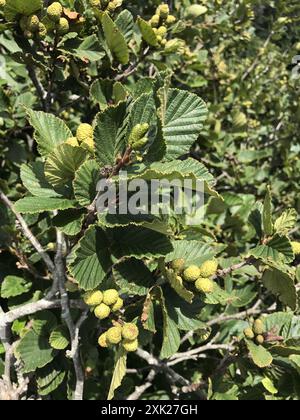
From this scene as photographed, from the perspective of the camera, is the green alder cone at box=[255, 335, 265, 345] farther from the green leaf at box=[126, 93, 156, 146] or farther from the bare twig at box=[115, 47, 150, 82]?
the bare twig at box=[115, 47, 150, 82]

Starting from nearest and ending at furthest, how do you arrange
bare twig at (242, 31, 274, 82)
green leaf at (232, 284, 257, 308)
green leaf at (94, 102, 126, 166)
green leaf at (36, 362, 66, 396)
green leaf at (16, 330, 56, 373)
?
1. green leaf at (94, 102, 126, 166)
2. green leaf at (16, 330, 56, 373)
3. green leaf at (36, 362, 66, 396)
4. green leaf at (232, 284, 257, 308)
5. bare twig at (242, 31, 274, 82)

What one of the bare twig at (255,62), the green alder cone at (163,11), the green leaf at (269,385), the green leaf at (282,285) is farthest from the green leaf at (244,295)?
the bare twig at (255,62)

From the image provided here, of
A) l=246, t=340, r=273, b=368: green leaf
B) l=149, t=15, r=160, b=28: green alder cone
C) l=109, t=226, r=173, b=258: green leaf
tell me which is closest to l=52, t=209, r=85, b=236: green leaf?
l=109, t=226, r=173, b=258: green leaf

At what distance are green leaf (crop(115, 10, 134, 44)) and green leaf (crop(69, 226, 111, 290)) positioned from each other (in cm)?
92

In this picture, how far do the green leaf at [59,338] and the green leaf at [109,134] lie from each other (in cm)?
79

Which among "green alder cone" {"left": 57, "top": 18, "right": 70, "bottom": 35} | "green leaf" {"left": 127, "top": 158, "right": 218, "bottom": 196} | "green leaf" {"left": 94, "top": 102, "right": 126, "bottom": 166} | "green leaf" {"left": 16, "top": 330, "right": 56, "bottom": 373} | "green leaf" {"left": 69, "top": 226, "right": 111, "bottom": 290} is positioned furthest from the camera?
"green leaf" {"left": 16, "top": 330, "right": 56, "bottom": 373}

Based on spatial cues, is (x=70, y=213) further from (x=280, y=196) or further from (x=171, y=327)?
(x=280, y=196)

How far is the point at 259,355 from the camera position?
1.50 metres

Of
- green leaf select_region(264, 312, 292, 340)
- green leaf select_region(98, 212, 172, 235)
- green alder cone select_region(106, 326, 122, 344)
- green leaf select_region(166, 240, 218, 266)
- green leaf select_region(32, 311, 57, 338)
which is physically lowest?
green leaf select_region(32, 311, 57, 338)

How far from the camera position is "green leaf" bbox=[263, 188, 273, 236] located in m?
1.41

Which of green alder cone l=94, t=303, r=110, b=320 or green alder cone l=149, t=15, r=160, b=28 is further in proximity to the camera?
green alder cone l=149, t=15, r=160, b=28

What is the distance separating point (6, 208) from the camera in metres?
2.00

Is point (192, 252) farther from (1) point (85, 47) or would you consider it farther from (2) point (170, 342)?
(1) point (85, 47)
